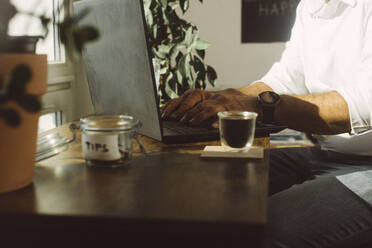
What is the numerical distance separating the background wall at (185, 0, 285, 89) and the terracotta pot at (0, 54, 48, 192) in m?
2.99

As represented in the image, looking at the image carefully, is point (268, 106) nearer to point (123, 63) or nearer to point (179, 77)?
point (123, 63)

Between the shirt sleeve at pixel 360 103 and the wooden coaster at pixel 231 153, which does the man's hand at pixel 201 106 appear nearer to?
the wooden coaster at pixel 231 153

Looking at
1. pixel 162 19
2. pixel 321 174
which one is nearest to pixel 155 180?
pixel 321 174

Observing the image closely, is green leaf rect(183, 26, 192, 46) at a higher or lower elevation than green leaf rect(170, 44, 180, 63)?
higher

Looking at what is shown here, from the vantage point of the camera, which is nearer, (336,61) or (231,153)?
(231,153)

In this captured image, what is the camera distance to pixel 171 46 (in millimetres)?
2189

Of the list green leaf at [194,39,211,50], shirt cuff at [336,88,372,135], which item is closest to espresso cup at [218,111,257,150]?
shirt cuff at [336,88,372,135]

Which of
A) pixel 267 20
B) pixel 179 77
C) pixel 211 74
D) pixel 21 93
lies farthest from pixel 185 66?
pixel 21 93

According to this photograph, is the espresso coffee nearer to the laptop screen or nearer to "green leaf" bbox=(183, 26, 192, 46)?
the laptop screen

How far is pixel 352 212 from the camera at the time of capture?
94 cm

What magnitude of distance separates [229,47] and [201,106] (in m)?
2.55

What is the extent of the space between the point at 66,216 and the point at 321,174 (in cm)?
95

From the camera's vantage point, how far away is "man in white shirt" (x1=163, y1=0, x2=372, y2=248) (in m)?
0.92

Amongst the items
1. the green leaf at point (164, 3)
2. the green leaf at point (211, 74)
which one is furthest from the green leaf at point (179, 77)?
the green leaf at point (164, 3)
